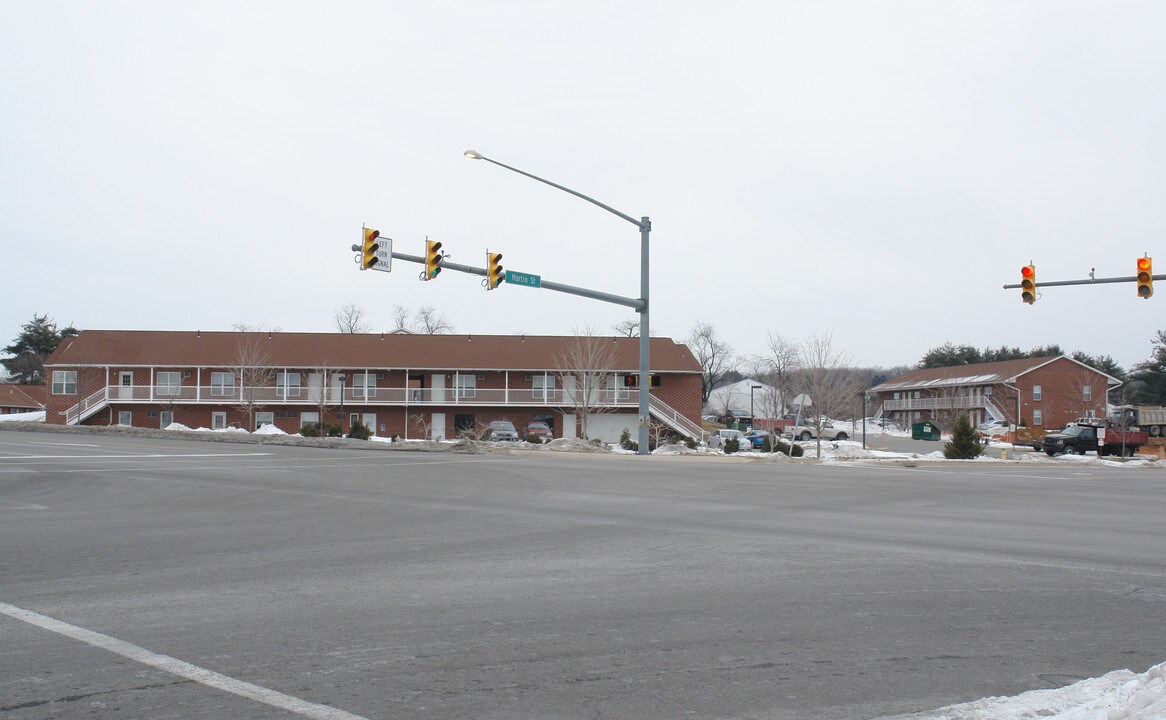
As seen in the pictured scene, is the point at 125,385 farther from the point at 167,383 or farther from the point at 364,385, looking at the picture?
the point at 364,385

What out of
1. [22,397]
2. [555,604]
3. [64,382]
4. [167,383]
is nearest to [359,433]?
[167,383]

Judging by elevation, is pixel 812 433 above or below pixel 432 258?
below

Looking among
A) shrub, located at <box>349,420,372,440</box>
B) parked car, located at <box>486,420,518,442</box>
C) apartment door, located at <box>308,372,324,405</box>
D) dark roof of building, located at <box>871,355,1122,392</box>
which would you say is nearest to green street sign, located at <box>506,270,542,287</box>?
shrub, located at <box>349,420,372,440</box>

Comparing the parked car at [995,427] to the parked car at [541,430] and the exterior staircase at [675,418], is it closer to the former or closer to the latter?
the exterior staircase at [675,418]

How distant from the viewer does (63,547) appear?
34.0 feet

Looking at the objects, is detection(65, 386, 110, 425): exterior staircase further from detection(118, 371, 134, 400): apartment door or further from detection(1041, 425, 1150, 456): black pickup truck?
detection(1041, 425, 1150, 456): black pickup truck

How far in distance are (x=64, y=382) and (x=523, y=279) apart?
44546mm

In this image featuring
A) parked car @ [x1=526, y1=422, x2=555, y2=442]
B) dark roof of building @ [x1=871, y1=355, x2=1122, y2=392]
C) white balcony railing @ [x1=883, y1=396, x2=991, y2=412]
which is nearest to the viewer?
parked car @ [x1=526, y1=422, x2=555, y2=442]

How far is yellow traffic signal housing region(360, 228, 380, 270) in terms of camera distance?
77.0 ft

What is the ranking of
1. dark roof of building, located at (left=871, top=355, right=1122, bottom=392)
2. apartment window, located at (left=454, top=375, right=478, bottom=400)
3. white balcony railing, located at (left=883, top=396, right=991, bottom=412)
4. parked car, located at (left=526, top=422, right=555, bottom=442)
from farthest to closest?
dark roof of building, located at (left=871, top=355, right=1122, bottom=392) → white balcony railing, located at (left=883, top=396, right=991, bottom=412) → apartment window, located at (left=454, top=375, right=478, bottom=400) → parked car, located at (left=526, top=422, right=555, bottom=442)

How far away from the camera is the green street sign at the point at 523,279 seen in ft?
91.7

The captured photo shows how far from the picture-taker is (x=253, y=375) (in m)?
55.2

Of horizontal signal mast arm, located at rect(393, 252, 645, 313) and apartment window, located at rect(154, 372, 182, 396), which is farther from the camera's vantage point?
apartment window, located at rect(154, 372, 182, 396)

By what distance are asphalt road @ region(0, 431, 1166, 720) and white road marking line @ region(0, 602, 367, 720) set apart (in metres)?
0.02
